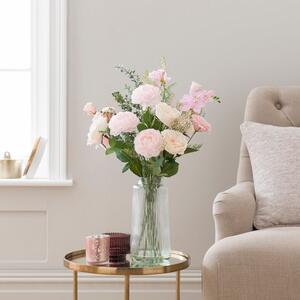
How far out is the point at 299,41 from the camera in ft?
11.3

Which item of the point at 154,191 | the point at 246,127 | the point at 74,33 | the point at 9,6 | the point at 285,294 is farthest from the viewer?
the point at 9,6

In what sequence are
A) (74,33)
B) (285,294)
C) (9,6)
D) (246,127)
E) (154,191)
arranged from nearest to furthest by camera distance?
(285,294) < (154,191) < (246,127) < (74,33) < (9,6)

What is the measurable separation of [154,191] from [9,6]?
5.10 ft

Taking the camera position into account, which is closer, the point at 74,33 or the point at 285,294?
the point at 285,294

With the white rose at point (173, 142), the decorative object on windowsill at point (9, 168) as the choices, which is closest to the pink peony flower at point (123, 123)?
the white rose at point (173, 142)

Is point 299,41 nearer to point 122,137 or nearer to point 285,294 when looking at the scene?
point 122,137

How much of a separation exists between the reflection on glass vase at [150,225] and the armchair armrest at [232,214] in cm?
18

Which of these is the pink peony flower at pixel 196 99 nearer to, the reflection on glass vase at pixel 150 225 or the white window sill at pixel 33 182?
the reflection on glass vase at pixel 150 225

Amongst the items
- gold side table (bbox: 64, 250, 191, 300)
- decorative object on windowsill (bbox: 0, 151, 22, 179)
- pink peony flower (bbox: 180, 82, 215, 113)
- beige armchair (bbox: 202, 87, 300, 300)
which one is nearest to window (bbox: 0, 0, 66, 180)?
Answer: decorative object on windowsill (bbox: 0, 151, 22, 179)

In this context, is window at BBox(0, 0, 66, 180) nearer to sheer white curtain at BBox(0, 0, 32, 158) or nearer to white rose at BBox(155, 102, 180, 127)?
sheer white curtain at BBox(0, 0, 32, 158)

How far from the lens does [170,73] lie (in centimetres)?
340

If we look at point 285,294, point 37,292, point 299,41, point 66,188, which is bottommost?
point 37,292

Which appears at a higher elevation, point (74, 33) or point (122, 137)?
point (74, 33)

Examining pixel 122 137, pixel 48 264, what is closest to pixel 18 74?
pixel 48 264
